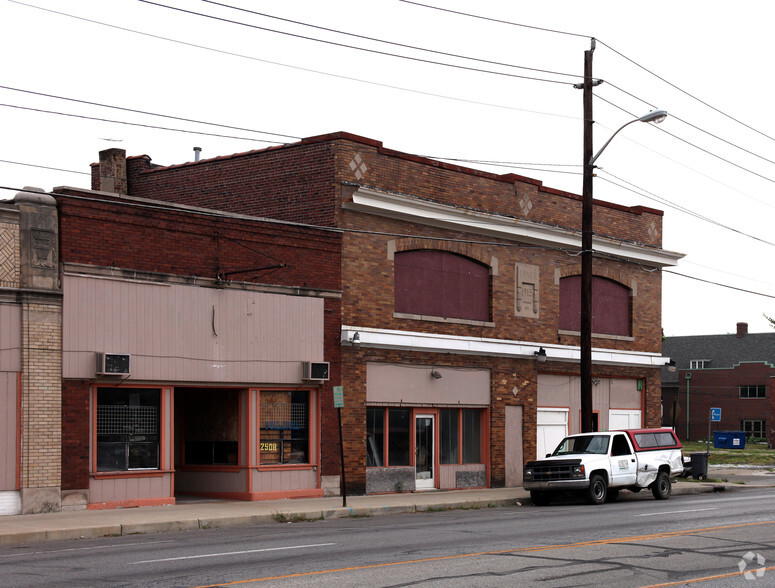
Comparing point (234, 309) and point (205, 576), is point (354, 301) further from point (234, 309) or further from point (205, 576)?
point (205, 576)

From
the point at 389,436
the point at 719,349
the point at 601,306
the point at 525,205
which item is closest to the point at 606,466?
the point at 389,436

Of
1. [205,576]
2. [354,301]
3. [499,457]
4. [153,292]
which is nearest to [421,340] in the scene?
[354,301]

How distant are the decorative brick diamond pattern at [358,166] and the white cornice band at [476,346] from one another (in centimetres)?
386

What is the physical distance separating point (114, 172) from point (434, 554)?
21379mm

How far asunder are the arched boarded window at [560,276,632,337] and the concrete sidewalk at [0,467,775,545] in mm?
7023

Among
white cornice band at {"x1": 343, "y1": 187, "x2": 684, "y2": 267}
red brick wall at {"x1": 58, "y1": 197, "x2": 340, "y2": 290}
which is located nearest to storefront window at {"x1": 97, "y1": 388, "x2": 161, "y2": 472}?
red brick wall at {"x1": 58, "y1": 197, "x2": 340, "y2": 290}

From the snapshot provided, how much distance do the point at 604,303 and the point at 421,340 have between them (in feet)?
30.6

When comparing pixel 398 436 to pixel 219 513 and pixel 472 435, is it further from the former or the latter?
pixel 219 513

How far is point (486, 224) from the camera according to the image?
29656 mm

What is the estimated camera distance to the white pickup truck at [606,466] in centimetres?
2472

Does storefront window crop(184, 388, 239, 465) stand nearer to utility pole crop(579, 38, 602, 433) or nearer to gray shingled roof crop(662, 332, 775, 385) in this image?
utility pole crop(579, 38, 602, 433)

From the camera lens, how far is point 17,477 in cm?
2002

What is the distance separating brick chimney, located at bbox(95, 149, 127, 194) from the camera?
105 ft

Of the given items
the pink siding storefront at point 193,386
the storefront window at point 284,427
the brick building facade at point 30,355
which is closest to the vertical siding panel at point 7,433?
the brick building facade at point 30,355
